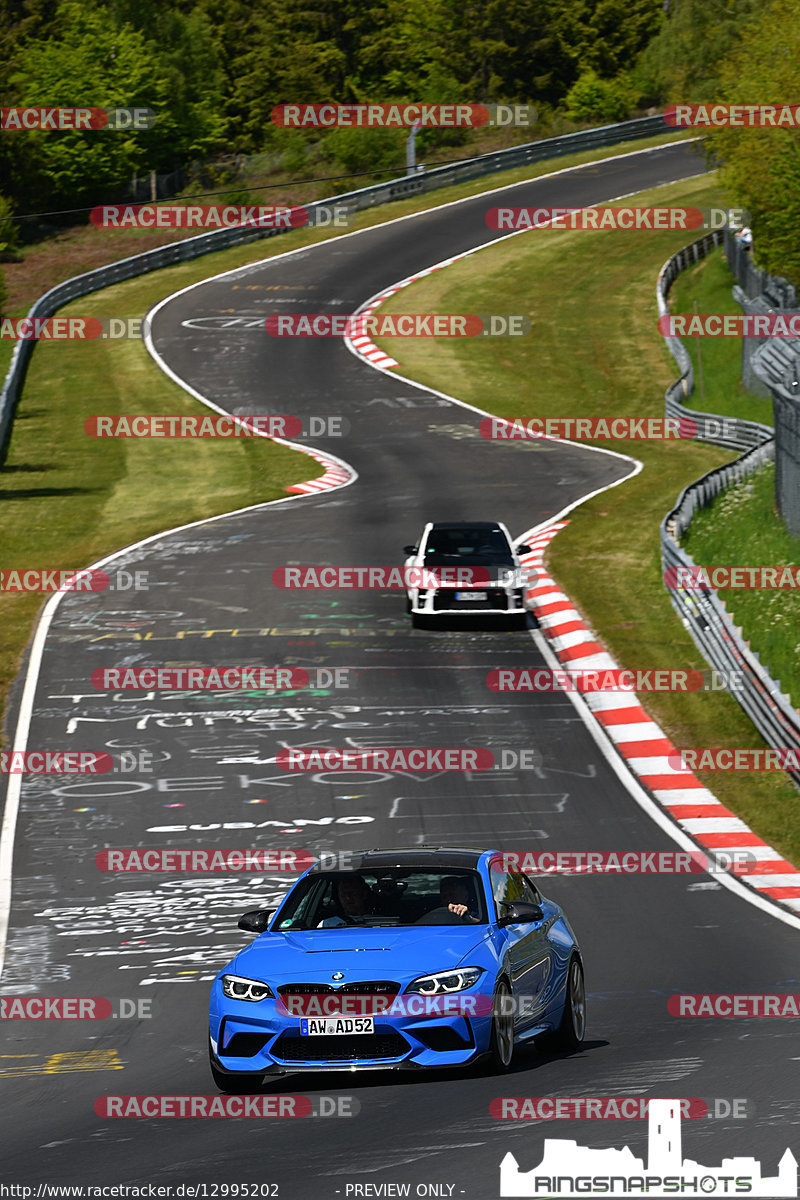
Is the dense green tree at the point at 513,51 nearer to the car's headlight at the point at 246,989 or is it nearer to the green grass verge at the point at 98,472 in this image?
the green grass verge at the point at 98,472

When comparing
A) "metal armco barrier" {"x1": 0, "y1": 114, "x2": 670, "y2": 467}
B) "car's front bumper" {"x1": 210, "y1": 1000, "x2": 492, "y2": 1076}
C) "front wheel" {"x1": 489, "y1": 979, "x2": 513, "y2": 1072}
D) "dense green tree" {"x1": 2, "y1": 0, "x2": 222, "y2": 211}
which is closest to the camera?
"car's front bumper" {"x1": 210, "y1": 1000, "x2": 492, "y2": 1076}

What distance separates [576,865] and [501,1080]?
828cm

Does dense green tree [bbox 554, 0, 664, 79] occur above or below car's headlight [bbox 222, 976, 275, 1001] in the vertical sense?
above

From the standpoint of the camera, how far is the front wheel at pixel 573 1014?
1134cm

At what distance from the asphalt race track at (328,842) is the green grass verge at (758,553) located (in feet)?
12.0

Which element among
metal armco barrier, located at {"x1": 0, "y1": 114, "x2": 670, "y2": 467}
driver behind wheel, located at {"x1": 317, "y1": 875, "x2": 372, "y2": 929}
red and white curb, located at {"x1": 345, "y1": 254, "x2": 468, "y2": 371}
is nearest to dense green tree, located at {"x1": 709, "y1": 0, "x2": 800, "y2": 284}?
red and white curb, located at {"x1": 345, "y1": 254, "x2": 468, "y2": 371}

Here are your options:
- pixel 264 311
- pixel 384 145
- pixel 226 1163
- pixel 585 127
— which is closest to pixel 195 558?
pixel 226 1163

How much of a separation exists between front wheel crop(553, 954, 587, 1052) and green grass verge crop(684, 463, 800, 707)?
556 inches

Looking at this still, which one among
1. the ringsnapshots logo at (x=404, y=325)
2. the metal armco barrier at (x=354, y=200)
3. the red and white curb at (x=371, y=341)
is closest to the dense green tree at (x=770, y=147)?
the ringsnapshots logo at (x=404, y=325)

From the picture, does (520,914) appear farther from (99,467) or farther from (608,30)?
(608,30)

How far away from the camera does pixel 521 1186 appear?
7.95 metres

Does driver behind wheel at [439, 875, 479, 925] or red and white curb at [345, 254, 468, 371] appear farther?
red and white curb at [345, 254, 468, 371]

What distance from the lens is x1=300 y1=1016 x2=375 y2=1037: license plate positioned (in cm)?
1002

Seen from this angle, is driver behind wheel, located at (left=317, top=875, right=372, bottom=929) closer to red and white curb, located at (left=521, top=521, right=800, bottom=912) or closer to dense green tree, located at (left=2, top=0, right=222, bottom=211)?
red and white curb, located at (left=521, top=521, right=800, bottom=912)
